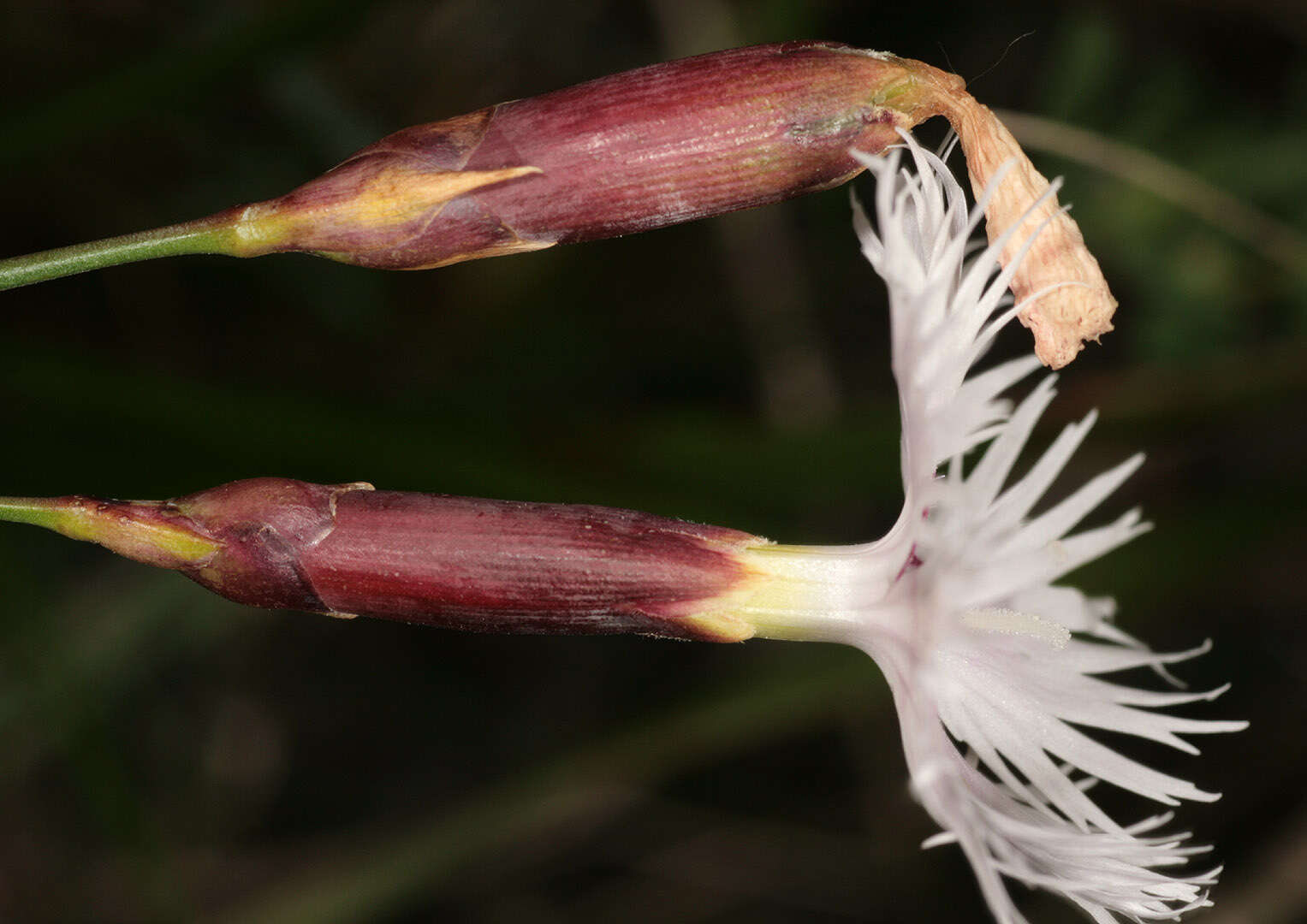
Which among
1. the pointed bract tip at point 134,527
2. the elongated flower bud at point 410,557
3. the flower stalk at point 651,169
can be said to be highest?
the flower stalk at point 651,169

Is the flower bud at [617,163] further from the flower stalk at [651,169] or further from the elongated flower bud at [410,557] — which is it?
the elongated flower bud at [410,557]

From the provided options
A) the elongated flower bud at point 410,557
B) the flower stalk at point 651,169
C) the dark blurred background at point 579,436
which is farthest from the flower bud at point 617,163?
the dark blurred background at point 579,436

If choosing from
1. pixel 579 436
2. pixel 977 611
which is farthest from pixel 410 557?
pixel 579 436

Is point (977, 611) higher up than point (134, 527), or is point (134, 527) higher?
point (134, 527)

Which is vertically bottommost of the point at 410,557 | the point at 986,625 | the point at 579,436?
the point at 986,625

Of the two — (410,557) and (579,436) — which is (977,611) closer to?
(410,557)

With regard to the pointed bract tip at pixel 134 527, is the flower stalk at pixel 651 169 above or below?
above
